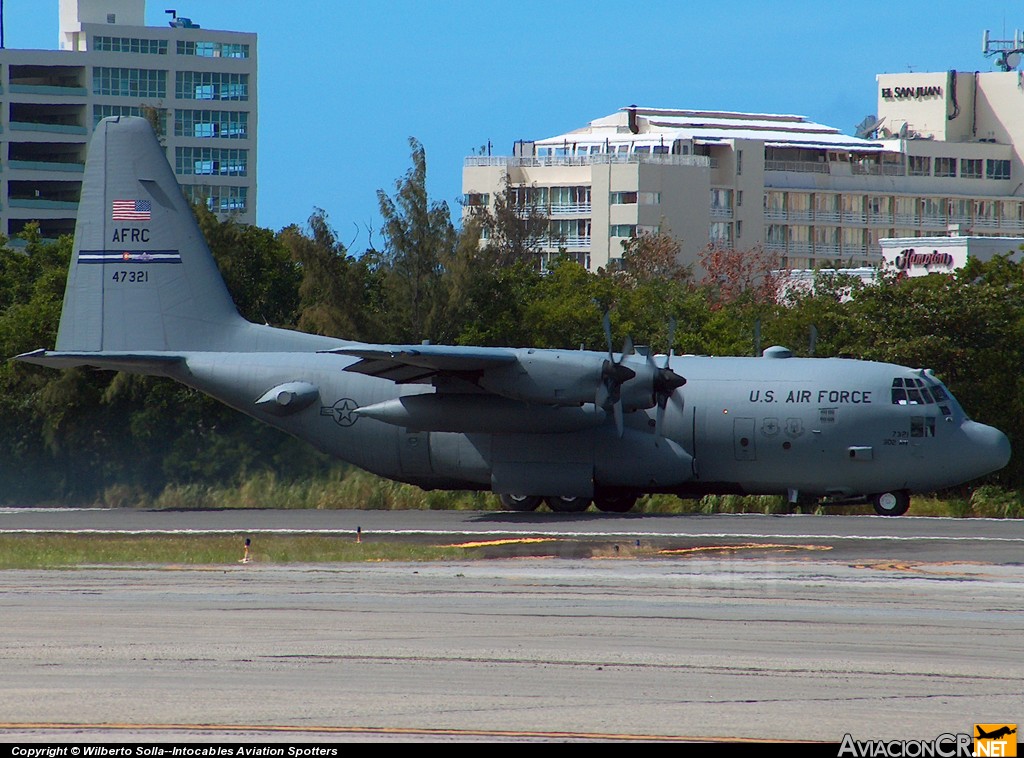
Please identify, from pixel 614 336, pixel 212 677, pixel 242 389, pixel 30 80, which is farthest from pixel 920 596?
pixel 30 80

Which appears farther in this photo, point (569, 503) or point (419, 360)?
point (569, 503)

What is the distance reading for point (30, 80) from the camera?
11894 centimetres

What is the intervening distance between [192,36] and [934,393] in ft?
353

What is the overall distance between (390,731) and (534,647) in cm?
414

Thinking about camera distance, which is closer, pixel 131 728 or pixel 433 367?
pixel 131 728

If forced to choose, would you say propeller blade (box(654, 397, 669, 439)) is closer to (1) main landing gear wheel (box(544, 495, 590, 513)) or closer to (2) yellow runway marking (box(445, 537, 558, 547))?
(1) main landing gear wheel (box(544, 495, 590, 513))

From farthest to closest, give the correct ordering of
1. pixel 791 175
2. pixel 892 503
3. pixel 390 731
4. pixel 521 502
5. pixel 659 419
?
pixel 791 175
pixel 521 502
pixel 892 503
pixel 659 419
pixel 390 731

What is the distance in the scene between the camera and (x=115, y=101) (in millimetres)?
121625

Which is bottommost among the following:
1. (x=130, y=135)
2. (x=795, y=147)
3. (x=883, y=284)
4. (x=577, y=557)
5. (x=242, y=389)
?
(x=577, y=557)

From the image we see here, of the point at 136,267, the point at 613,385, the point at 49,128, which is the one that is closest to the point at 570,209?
the point at 49,128

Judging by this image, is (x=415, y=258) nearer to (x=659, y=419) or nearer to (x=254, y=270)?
(x=254, y=270)

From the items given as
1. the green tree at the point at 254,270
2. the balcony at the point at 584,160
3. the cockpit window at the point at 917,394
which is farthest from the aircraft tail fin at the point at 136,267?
the balcony at the point at 584,160

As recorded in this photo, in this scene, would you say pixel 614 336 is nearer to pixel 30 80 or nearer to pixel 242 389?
pixel 242 389

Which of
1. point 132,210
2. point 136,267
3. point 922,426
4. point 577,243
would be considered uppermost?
point 577,243
